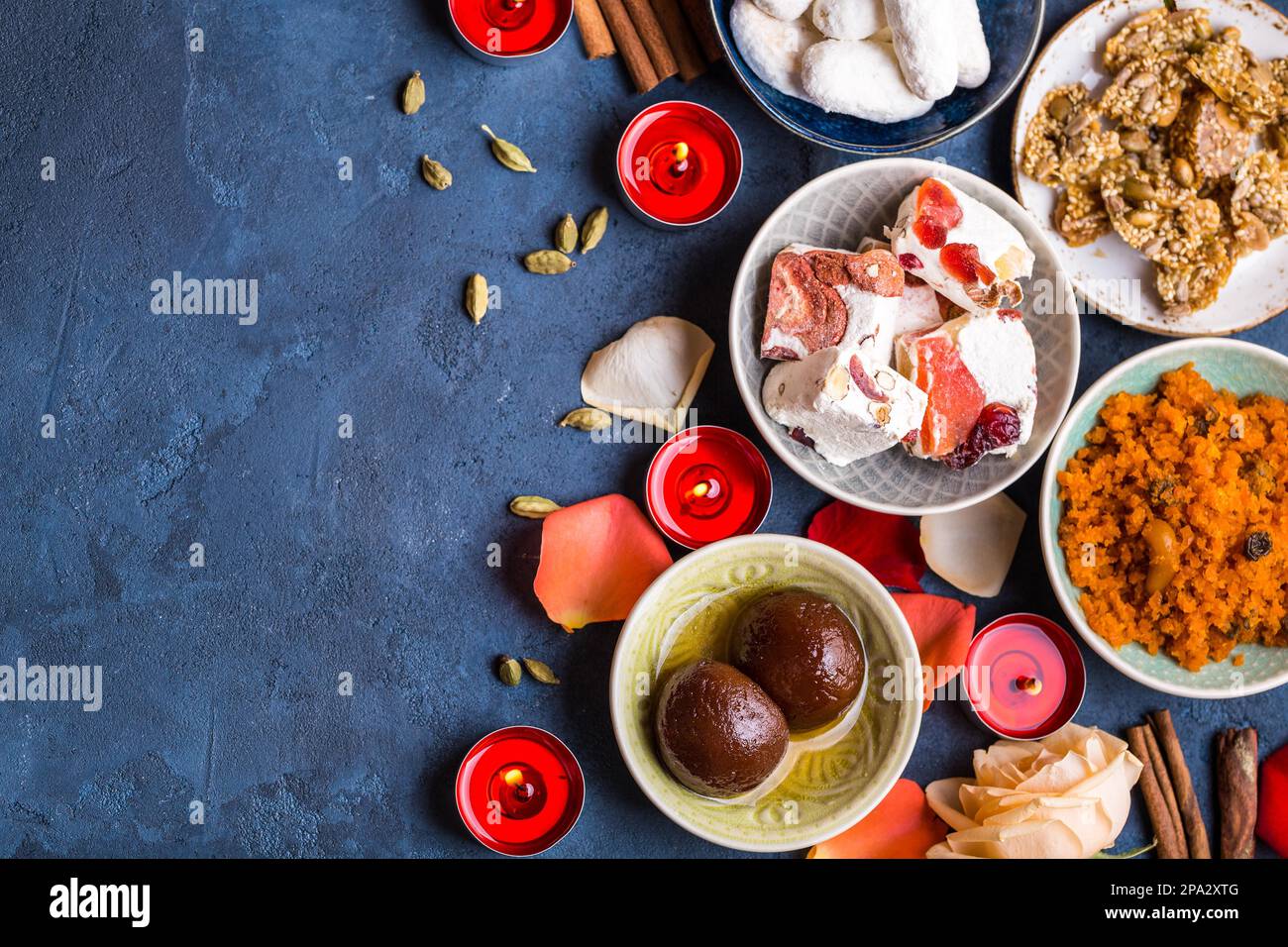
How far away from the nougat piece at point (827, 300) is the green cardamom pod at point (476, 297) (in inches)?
22.3

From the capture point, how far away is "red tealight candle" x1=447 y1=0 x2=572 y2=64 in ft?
6.95

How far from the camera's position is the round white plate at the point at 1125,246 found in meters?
2.15

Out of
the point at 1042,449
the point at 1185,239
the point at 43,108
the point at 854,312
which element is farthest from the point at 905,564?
the point at 43,108

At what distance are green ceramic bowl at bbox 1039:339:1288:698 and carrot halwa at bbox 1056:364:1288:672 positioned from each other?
0.02 m

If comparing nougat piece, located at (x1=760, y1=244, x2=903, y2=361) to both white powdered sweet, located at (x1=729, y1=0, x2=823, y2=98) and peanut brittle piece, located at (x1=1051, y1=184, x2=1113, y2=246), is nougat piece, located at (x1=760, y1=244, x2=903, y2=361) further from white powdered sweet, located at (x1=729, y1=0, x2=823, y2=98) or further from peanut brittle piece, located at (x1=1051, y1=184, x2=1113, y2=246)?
peanut brittle piece, located at (x1=1051, y1=184, x2=1113, y2=246)

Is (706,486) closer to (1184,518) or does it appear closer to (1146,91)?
(1184,518)

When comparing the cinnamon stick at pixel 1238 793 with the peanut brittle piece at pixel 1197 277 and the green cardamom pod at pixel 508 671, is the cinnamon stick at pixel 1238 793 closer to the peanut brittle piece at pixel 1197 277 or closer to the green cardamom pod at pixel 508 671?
the peanut brittle piece at pixel 1197 277

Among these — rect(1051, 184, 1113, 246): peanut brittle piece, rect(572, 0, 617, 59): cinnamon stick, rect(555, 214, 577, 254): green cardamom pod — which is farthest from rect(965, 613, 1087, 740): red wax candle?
rect(572, 0, 617, 59): cinnamon stick

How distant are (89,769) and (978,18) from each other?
2.20 m

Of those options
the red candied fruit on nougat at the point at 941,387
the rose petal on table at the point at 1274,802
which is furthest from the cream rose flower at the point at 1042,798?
the red candied fruit on nougat at the point at 941,387

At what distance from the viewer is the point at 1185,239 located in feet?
7.06

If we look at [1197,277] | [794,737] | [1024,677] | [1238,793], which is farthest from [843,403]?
[1238,793]

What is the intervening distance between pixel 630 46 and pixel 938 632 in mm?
1317
